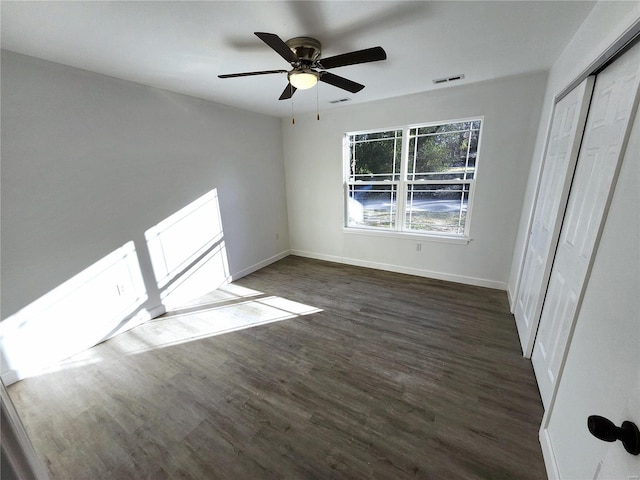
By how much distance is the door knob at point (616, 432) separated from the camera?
1.84 ft

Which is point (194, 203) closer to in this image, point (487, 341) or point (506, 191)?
point (487, 341)

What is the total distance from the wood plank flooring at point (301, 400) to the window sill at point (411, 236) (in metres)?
0.86

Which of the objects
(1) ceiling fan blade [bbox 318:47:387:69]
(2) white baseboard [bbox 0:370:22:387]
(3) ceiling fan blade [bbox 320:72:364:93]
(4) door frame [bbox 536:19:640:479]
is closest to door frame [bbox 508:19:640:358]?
(4) door frame [bbox 536:19:640:479]

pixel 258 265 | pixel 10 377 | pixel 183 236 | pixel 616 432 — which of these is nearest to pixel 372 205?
pixel 258 265

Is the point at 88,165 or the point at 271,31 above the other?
the point at 271,31

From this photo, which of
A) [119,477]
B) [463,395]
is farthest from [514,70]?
[119,477]

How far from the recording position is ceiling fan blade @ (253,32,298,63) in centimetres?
138

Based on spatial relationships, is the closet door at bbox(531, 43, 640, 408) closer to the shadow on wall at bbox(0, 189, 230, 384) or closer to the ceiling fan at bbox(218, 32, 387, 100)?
the ceiling fan at bbox(218, 32, 387, 100)

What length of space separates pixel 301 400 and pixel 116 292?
2.14 metres

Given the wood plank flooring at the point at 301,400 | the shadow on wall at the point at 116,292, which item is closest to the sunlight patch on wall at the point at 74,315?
the shadow on wall at the point at 116,292

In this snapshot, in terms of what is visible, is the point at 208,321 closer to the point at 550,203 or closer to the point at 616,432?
the point at 616,432

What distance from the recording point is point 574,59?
1778 mm

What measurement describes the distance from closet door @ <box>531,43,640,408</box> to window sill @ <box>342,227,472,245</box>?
5.07 ft

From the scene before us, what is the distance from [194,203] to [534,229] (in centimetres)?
367
